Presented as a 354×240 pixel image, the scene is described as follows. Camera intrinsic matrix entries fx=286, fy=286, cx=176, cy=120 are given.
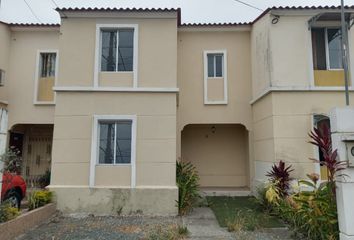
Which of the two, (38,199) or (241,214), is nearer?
(38,199)

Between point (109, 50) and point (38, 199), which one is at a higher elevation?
point (109, 50)

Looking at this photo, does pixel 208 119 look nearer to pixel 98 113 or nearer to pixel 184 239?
pixel 98 113

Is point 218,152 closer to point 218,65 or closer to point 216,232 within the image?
point 218,65

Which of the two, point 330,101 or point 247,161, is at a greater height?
point 330,101

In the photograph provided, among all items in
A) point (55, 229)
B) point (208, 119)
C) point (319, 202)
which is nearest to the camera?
point (319, 202)

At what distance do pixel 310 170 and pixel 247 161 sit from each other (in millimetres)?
3401

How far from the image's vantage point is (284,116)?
979cm

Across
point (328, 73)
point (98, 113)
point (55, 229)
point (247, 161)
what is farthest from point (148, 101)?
point (328, 73)

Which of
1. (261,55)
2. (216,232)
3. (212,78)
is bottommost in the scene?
(216,232)

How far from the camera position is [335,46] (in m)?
10.4

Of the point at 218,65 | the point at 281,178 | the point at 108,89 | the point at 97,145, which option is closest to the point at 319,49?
the point at 218,65

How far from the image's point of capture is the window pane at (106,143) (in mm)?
9258

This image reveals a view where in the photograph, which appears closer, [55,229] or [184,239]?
[184,239]

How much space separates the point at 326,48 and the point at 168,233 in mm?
8474
